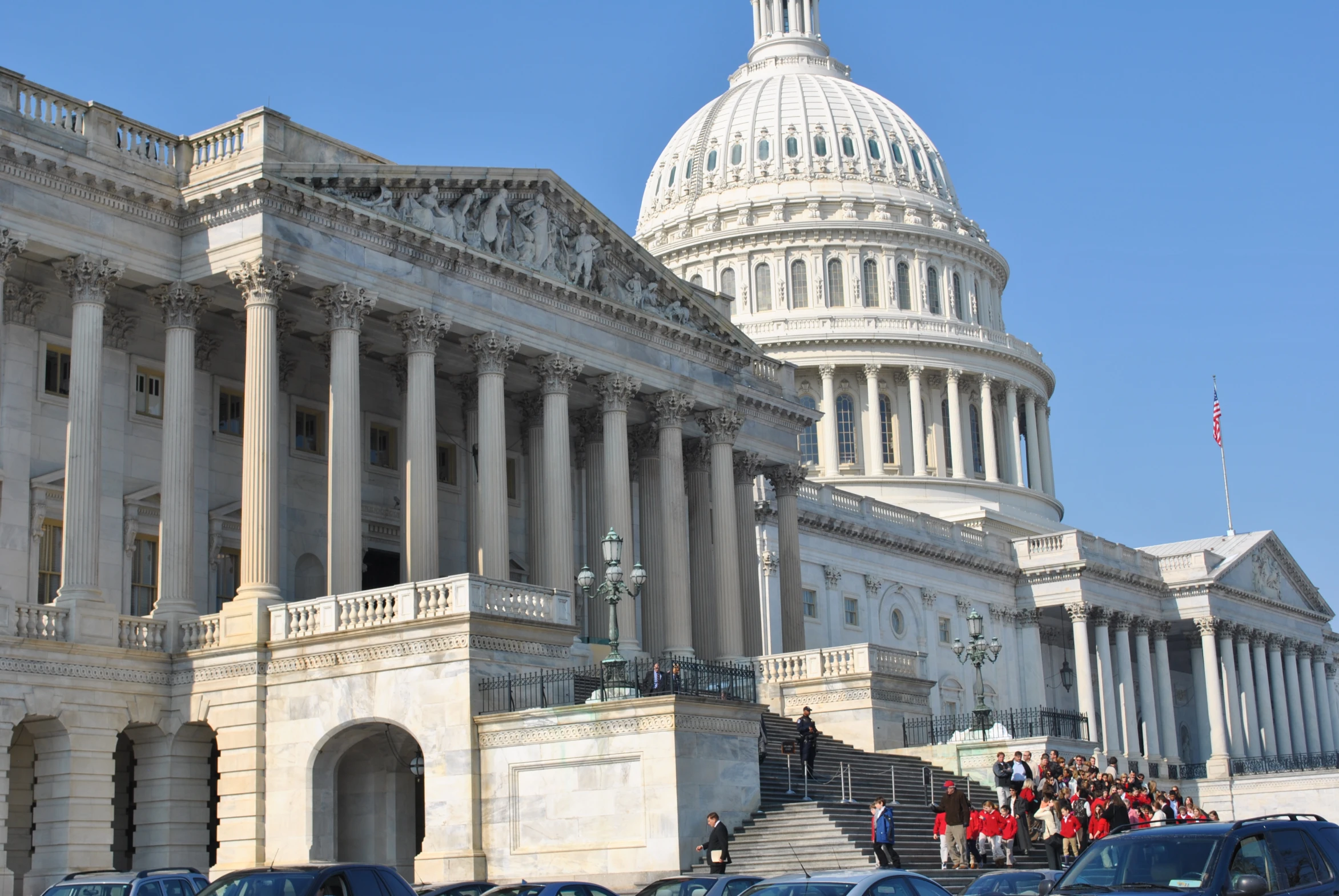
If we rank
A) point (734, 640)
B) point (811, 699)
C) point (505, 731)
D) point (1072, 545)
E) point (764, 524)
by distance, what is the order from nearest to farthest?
point (505, 731)
point (811, 699)
point (734, 640)
point (764, 524)
point (1072, 545)

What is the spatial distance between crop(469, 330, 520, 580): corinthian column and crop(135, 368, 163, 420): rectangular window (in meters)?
7.94

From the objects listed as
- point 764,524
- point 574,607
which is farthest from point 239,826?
point 764,524

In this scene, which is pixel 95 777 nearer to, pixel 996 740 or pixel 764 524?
pixel 996 740

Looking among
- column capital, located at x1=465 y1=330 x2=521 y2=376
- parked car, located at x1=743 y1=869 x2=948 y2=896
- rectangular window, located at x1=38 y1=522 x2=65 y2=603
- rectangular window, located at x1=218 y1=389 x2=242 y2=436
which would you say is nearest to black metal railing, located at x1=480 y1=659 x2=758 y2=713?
column capital, located at x1=465 y1=330 x2=521 y2=376

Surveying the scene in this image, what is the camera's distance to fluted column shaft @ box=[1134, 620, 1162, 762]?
311 ft

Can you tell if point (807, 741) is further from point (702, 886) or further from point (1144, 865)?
point (1144, 865)

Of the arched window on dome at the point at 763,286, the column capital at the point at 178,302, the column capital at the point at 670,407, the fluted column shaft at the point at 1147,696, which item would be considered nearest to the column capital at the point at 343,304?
the column capital at the point at 178,302

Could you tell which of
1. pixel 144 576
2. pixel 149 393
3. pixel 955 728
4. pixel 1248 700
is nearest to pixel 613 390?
pixel 149 393

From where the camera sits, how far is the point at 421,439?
43.6 m

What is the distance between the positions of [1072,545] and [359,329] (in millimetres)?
57180

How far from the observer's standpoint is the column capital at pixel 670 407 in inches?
2074

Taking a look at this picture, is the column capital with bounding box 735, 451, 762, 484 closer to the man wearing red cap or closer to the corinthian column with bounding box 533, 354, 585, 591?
the corinthian column with bounding box 533, 354, 585, 591

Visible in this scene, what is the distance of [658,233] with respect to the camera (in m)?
118

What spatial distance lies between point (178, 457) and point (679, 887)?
19143 mm
